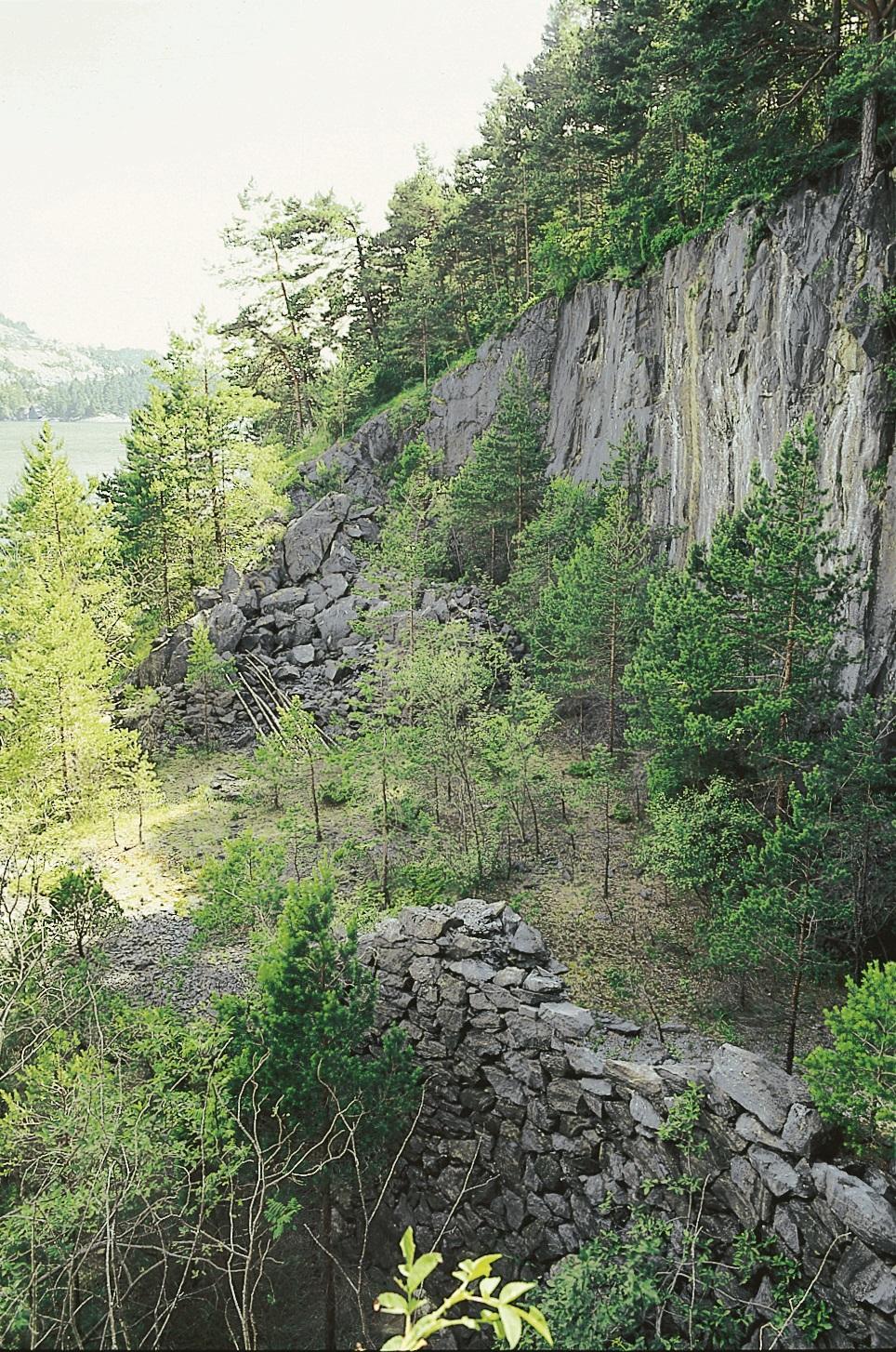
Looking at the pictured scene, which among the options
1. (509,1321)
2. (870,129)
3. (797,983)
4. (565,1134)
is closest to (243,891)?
(565,1134)

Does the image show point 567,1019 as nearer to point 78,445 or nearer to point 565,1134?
point 565,1134

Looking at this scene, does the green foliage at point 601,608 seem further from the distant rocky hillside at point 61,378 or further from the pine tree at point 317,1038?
the distant rocky hillside at point 61,378

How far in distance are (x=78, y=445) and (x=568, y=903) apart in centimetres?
7686

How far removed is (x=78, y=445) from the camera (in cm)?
7750

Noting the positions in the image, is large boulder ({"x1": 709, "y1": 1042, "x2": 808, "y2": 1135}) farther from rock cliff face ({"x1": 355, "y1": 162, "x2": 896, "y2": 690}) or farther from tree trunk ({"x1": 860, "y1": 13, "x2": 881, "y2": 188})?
tree trunk ({"x1": 860, "y1": 13, "x2": 881, "y2": 188})

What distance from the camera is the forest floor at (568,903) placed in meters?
12.1

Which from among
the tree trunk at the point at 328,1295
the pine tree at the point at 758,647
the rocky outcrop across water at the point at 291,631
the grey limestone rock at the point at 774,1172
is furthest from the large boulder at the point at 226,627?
the grey limestone rock at the point at 774,1172

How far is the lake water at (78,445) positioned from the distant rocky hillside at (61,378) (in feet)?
14.3

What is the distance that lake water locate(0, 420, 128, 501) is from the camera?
64125 millimetres

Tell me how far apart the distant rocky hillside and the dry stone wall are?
6066cm

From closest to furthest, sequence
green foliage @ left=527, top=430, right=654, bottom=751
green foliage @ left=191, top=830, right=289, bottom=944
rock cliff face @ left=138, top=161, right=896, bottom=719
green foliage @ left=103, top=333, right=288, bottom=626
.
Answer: rock cliff face @ left=138, top=161, right=896, bottom=719, green foliage @ left=191, top=830, right=289, bottom=944, green foliage @ left=527, top=430, right=654, bottom=751, green foliage @ left=103, top=333, right=288, bottom=626

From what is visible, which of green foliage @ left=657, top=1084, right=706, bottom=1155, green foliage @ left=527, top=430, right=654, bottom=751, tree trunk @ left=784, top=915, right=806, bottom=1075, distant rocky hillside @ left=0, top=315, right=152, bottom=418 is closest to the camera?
green foliage @ left=657, top=1084, right=706, bottom=1155

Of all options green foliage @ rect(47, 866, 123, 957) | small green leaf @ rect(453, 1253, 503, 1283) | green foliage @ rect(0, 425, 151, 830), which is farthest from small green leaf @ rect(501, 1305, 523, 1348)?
green foliage @ rect(0, 425, 151, 830)

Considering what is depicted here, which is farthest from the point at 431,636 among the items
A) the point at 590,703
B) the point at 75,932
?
the point at 75,932
